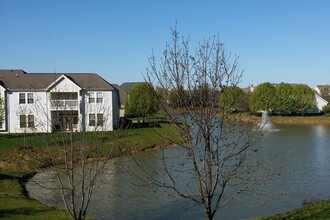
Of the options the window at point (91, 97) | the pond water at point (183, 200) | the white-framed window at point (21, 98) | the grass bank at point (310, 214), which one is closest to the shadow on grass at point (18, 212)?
the pond water at point (183, 200)

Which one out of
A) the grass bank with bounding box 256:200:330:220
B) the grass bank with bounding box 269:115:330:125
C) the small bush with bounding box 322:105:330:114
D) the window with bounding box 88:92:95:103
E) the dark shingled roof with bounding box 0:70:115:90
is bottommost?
the grass bank with bounding box 256:200:330:220

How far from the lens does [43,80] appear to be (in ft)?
154

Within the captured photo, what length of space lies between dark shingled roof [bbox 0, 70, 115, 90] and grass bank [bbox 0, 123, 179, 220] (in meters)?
7.35

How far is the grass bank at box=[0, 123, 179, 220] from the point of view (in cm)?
1589

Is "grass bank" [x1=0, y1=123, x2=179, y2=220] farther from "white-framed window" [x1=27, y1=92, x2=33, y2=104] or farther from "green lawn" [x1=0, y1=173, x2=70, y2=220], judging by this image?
"white-framed window" [x1=27, y1=92, x2=33, y2=104]

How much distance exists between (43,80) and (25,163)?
1828 centimetres

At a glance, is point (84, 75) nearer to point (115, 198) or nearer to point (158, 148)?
point (158, 148)

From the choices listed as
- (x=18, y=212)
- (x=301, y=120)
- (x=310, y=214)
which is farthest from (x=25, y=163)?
(x=301, y=120)

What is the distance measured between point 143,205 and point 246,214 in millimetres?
4451

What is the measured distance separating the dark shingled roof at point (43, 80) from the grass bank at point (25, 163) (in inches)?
289

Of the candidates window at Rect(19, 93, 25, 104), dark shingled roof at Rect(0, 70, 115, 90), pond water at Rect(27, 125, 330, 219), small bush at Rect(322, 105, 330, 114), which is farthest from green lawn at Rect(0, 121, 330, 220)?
small bush at Rect(322, 105, 330, 114)

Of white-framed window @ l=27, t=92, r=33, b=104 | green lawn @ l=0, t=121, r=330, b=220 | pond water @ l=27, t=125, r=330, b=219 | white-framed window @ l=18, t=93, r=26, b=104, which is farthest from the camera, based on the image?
white-framed window @ l=27, t=92, r=33, b=104

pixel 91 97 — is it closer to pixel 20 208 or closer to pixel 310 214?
pixel 20 208

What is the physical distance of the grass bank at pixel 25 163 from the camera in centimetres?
1589
